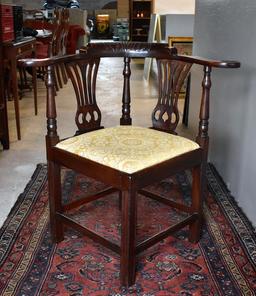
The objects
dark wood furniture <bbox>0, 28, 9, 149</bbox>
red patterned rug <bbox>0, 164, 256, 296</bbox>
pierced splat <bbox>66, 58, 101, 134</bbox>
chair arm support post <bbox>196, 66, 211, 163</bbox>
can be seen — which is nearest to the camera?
red patterned rug <bbox>0, 164, 256, 296</bbox>

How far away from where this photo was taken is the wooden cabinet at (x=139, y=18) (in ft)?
34.1

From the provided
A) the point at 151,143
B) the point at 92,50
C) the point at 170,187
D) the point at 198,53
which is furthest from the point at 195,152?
the point at 198,53

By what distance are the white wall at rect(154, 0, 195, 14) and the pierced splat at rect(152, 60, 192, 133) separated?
4289 mm

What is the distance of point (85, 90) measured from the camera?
70.9 inches

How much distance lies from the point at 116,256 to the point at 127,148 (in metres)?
0.47

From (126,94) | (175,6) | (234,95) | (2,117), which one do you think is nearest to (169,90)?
(126,94)

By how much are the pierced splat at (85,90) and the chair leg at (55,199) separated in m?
0.26

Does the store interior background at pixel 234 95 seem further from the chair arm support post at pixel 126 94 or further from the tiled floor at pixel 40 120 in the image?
the tiled floor at pixel 40 120

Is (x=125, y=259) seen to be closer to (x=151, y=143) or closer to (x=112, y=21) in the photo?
(x=151, y=143)

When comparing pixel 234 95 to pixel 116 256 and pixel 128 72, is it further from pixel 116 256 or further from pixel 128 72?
pixel 116 256

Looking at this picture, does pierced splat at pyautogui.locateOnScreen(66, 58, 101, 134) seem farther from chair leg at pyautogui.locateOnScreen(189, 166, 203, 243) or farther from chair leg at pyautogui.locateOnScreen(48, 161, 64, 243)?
chair leg at pyautogui.locateOnScreen(189, 166, 203, 243)

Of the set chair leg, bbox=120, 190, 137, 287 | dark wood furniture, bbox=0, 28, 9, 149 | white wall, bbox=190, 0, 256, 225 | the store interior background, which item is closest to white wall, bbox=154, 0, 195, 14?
the store interior background

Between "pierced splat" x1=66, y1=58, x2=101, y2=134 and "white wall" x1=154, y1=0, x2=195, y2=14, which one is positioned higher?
"white wall" x1=154, y1=0, x2=195, y2=14

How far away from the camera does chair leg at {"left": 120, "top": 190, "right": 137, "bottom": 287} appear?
1.35 meters
